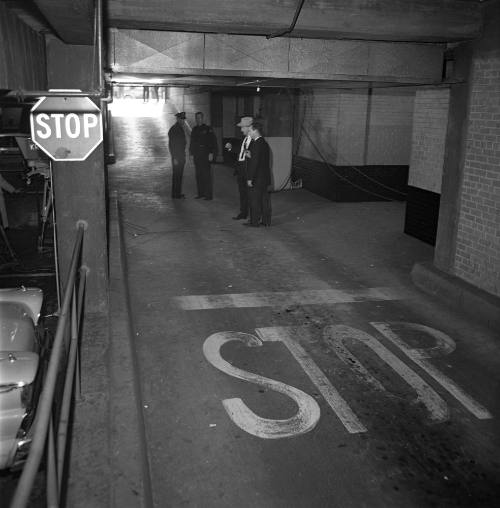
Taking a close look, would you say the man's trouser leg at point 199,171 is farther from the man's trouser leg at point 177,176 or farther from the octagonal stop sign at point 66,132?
the octagonal stop sign at point 66,132

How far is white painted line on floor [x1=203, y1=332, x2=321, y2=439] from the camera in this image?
15.9 feet

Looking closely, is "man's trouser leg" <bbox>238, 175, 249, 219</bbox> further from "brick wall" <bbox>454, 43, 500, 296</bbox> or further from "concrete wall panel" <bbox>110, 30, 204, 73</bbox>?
"concrete wall panel" <bbox>110, 30, 204, 73</bbox>

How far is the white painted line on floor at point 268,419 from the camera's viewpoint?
4.84 meters

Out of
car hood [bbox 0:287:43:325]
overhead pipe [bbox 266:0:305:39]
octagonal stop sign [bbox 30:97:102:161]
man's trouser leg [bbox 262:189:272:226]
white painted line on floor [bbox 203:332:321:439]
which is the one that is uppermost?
overhead pipe [bbox 266:0:305:39]

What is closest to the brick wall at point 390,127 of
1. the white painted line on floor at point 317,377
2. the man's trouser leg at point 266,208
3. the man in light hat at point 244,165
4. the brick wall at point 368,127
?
the brick wall at point 368,127

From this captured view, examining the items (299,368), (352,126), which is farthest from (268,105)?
(299,368)

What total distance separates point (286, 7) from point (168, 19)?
4.32 feet

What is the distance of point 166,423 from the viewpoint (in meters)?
4.90

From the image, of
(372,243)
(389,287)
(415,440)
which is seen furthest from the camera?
(372,243)

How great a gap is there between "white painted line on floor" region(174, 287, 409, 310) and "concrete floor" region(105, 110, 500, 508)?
0.10ft

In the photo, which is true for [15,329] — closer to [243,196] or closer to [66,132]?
[66,132]

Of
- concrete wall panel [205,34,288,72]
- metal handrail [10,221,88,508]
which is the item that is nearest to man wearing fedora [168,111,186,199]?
concrete wall panel [205,34,288,72]

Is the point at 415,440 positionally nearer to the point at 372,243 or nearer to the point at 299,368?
the point at 299,368

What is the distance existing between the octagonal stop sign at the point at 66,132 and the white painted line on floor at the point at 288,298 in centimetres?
293
